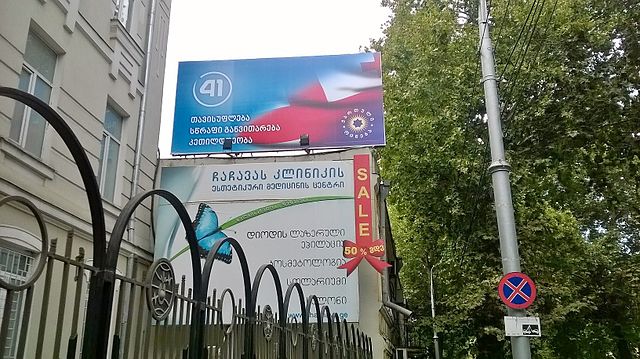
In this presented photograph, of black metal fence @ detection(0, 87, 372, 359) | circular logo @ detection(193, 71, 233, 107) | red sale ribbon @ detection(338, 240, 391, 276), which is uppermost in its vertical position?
circular logo @ detection(193, 71, 233, 107)

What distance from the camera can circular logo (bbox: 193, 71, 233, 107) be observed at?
14.4 metres

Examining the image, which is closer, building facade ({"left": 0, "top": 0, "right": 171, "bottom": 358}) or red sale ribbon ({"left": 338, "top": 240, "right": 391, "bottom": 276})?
building facade ({"left": 0, "top": 0, "right": 171, "bottom": 358})

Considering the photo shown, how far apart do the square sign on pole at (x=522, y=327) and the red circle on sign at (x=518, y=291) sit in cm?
19

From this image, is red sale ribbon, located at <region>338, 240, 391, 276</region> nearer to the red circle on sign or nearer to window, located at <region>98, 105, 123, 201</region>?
the red circle on sign

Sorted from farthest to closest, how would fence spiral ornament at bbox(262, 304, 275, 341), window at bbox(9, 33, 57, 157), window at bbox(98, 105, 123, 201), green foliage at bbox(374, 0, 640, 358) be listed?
green foliage at bbox(374, 0, 640, 358), window at bbox(98, 105, 123, 201), window at bbox(9, 33, 57, 157), fence spiral ornament at bbox(262, 304, 275, 341)

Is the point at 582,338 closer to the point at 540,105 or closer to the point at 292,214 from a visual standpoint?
the point at 540,105

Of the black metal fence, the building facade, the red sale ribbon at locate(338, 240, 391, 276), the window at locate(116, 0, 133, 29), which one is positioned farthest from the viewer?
the red sale ribbon at locate(338, 240, 391, 276)

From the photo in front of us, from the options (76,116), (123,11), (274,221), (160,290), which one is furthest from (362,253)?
(160,290)

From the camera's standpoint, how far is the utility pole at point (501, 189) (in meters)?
8.30

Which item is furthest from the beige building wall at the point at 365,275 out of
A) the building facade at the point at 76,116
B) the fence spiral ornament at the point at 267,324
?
the fence spiral ornament at the point at 267,324

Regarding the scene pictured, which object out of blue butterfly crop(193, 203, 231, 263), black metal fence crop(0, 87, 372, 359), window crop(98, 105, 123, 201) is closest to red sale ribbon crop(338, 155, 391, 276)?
blue butterfly crop(193, 203, 231, 263)

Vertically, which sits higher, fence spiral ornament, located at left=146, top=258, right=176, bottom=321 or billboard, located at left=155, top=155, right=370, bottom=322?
billboard, located at left=155, top=155, right=370, bottom=322

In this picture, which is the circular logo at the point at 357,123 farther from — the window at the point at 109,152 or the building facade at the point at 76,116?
the window at the point at 109,152

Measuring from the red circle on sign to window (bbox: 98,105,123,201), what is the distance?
20.0 ft
